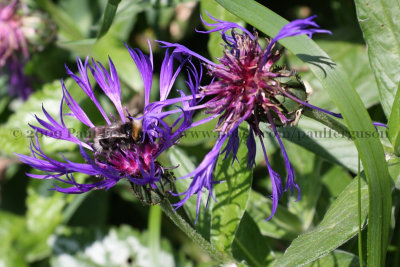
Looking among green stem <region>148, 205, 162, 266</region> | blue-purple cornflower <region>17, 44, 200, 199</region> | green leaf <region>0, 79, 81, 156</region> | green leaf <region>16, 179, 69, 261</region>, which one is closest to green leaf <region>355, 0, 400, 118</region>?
blue-purple cornflower <region>17, 44, 200, 199</region>

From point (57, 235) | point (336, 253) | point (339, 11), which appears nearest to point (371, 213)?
point (336, 253)

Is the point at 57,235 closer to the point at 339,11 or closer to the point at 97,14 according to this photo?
the point at 97,14

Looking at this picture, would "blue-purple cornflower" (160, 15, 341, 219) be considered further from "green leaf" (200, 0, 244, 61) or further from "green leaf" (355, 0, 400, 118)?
"green leaf" (200, 0, 244, 61)

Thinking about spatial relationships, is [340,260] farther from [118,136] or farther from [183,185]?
[118,136]

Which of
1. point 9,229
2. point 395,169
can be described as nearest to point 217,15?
point 395,169

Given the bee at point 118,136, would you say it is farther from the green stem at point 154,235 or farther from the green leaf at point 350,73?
the green leaf at point 350,73

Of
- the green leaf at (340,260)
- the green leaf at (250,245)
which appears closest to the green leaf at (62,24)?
the green leaf at (250,245)

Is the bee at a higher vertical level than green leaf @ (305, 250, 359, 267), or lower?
higher
